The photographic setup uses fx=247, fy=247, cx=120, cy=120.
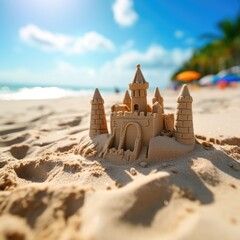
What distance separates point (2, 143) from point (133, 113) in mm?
4103

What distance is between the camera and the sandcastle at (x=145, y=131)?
4473 millimetres

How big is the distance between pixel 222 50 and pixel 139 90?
34.5m

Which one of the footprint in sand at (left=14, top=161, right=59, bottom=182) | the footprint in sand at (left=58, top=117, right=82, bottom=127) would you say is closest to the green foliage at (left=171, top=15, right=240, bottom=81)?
the footprint in sand at (left=58, top=117, right=82, bottom=127)

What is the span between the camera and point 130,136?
15.6 feet

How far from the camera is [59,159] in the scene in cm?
483

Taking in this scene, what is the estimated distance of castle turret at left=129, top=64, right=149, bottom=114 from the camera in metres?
4.82

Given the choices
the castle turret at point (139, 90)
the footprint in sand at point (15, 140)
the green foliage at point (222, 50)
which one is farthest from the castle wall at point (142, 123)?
the green foliage at point (222, 50)

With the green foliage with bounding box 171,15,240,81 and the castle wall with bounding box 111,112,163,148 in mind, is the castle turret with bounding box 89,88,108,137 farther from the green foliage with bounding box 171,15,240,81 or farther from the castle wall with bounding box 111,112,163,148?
the green foliage with bounding box 171,15,240,81

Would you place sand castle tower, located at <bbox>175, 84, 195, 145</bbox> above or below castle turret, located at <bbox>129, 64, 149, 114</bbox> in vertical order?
below

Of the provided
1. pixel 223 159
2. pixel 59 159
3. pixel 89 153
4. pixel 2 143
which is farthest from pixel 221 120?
pixel 2 143

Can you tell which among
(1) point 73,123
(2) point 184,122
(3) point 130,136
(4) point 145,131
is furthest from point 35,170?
(1) point 73,123

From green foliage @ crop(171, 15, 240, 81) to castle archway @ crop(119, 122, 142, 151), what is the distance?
3240 centimetres

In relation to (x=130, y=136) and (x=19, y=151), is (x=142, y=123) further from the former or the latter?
(x=19, y=151)

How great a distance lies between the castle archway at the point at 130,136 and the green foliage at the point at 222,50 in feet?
106
